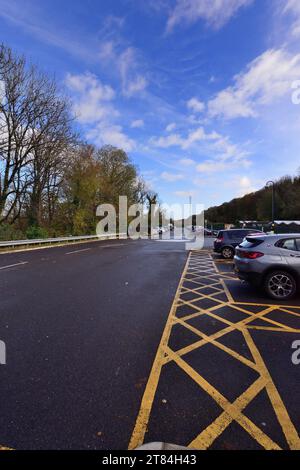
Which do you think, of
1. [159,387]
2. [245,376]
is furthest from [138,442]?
[245,376]

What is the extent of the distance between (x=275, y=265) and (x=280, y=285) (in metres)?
0.53

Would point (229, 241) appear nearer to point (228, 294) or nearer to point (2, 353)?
point (228, 294)

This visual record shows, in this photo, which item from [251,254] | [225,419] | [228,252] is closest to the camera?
[225,419]

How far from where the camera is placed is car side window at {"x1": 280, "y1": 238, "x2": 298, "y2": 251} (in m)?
6.33

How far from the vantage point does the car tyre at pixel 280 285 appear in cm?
624

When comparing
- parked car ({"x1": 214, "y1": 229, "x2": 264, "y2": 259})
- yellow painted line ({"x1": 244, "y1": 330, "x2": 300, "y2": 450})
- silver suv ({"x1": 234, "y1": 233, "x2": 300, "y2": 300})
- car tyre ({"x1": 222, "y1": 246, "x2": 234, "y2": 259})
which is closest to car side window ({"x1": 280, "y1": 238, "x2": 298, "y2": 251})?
silver suv ({"x1": 234, "y1": 233, "x2": 300, "y2": 300})

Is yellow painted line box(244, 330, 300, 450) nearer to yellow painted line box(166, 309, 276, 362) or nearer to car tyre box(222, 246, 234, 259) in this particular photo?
yellow painted line box(166, 309, 276, 362)

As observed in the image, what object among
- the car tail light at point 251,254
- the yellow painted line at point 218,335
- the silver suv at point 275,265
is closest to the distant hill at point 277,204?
the silver suv at point 275,265

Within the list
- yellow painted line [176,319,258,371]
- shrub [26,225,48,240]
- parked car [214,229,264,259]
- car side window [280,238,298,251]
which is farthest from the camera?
shrub [26,225,48,240]

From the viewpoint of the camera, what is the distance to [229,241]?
14.6 meters

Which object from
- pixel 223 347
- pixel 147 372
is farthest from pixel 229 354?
pixel 147 372

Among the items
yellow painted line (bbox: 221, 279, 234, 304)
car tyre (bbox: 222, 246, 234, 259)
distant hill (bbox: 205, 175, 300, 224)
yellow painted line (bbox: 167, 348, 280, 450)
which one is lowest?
yellow painted line (bbox: 221, 279, 234, 304)

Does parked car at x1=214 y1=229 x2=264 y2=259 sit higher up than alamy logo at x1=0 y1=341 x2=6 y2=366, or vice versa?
parked car at x1=214 y1=229 x2=264 y2=259

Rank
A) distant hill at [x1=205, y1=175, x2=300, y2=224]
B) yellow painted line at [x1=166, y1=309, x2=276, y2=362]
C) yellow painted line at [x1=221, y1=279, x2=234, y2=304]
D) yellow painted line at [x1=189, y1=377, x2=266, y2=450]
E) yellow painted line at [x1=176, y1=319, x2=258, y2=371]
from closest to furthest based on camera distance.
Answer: yellow painted line at [x1=189, y1=377, x2=266, y2=450] < yellow painted line at [x1=176, y1=319, x2=258, y2=371] < yellow painted line at [x1=166, y1=309, x2=276, y2=362] < yellow painted line at [x1=221, y1=279, x2=234, y2=304] < distant hill at [x1=205, y1=175, x2=300, y2=224]
